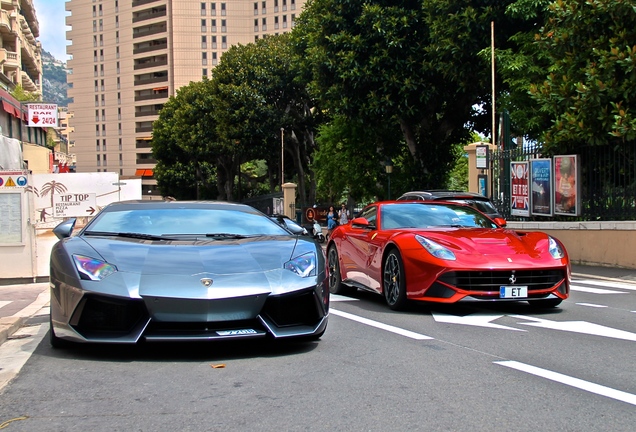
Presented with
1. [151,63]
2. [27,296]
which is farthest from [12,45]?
[27,296]

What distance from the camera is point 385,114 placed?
27.3m

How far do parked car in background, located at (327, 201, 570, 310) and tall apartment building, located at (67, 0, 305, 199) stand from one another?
90127mm

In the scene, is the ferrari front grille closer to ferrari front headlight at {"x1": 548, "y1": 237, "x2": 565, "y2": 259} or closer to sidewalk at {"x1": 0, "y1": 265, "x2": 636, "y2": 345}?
ferrari front headlight at {"x1": 548, "y1": 237, "x2": 565, "y2": 259}

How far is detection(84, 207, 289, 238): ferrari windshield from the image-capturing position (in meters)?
6.26

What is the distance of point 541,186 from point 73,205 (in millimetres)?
10752

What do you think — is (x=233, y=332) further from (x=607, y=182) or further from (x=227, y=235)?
(x=607, y=182)

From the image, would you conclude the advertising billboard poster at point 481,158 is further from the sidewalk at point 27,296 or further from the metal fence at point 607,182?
the sidewalk at point 27,296

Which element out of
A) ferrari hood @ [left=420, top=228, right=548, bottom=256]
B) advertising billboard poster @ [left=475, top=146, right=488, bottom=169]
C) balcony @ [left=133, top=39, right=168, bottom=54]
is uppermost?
balcony @ [left=133, top=39, right=168, bottom=54]

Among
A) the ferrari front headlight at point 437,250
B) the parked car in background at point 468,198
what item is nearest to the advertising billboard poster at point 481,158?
the parked car in background at point 468,198

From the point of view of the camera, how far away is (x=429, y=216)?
9211 mm

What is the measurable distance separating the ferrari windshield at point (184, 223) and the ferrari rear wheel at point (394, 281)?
1.92m

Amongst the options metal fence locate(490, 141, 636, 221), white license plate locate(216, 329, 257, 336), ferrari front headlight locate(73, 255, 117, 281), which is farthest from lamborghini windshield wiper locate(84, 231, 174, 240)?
metal fence locate(490, 141, 636, 221)

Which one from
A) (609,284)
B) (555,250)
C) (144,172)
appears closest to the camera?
(555,250)

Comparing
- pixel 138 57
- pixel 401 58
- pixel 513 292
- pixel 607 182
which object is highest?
pixel 138 57
